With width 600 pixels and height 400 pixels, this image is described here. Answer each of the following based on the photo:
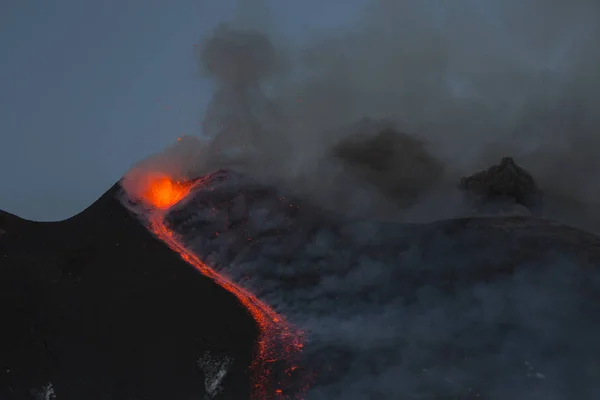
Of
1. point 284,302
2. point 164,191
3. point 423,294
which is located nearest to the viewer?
point 423,294

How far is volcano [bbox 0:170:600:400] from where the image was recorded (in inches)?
257

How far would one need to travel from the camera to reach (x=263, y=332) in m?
8.84

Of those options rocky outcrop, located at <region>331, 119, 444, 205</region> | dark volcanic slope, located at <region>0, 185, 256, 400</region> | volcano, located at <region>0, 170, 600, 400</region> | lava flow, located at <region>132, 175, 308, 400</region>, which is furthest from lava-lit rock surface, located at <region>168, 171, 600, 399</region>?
rocky outcrop, located at <region>331, 119, 444, 205</region>

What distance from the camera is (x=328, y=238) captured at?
31.1 ft

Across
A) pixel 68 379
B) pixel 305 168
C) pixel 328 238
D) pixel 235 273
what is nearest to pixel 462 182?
pixel 305 168

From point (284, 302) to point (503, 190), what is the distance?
602cm

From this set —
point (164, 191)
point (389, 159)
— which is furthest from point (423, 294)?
point (389, 159)

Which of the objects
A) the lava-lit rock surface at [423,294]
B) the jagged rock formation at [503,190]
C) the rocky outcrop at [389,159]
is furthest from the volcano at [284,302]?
the rocky outcrop at [389,159]

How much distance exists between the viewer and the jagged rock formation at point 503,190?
12.1 meters

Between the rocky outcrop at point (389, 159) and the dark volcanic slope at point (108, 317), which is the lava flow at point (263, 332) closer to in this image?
the dark volcanic slope at point (108, 317)

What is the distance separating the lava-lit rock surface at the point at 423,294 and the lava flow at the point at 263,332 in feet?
0.58

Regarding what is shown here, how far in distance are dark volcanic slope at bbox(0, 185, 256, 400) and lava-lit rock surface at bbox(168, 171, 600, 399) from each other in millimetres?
836

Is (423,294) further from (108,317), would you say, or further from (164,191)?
(164,191)

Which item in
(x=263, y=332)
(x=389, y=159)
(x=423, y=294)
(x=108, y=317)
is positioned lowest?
(x=108, y=317)
